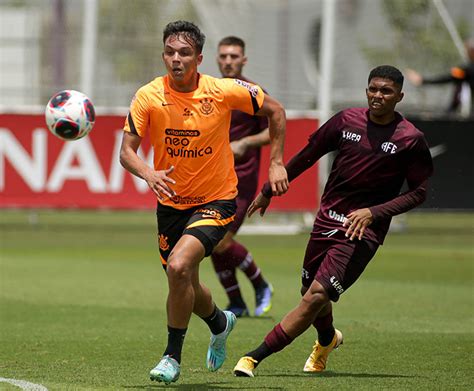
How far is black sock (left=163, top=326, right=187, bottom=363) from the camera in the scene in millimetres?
7762

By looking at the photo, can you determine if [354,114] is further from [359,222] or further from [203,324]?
[203,324]

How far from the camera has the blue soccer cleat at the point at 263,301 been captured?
12.2 metres

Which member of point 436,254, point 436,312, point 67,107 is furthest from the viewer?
point 436,254

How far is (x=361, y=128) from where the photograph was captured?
8.45m

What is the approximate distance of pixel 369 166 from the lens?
8375 millimetres

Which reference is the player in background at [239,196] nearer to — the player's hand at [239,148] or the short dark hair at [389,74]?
the player's hand at [239,148]

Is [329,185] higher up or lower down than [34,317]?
higher up

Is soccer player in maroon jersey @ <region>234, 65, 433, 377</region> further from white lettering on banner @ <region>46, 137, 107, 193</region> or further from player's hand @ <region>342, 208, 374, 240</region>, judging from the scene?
white lettering on banner @ <region>46, 137, 107, 193</region>

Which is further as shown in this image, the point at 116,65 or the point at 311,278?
the point at 116,65

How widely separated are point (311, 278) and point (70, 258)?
10.1 metres

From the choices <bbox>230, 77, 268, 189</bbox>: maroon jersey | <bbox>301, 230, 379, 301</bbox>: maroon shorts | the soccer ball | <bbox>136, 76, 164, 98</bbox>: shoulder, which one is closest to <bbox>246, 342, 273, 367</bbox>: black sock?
<bbox>301, 230, 379, 301</bbox>: maroon shorts

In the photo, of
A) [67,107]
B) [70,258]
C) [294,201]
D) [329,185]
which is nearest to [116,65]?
[294,201]

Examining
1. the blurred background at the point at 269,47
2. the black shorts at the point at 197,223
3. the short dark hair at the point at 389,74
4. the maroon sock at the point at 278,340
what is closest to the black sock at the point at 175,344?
the black shorts at the point at 197,223

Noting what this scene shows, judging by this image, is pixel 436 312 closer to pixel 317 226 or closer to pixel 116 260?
pixel 317 226
